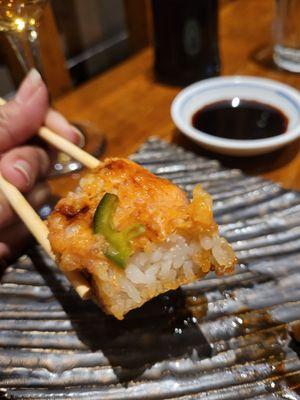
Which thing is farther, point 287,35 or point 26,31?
point 287,35

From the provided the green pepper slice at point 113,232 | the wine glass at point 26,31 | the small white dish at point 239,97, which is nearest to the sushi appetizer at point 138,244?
the green pepper slice at point 113,232

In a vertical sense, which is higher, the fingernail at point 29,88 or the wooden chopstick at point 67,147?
the fingernail at point 29,88

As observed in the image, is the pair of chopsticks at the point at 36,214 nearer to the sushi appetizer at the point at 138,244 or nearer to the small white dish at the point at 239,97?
the sushi appetizer at the point at 138,244

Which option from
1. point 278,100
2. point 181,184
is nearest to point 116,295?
point 181,184

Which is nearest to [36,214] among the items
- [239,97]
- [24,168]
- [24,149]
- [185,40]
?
[24,168]

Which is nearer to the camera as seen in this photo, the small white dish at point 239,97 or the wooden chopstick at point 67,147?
the wooden chopstick at point 67,147

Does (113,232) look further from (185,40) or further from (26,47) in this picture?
(185,40)

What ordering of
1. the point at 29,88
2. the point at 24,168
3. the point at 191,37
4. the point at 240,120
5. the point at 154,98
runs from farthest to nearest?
the point at 154,98 → the point at 191,37 → the point at 240,120 → the point at 29,88 → the point at 24,168

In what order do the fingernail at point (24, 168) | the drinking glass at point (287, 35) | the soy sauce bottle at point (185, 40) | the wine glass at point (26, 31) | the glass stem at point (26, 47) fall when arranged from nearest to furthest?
the fingernail at point (24, 168) → the wine glass at point (26, 31) → the glass stem at point (26, 47) → the soy sauce bottle at point (185, 40) → the drinking glass at point (287, 35)
